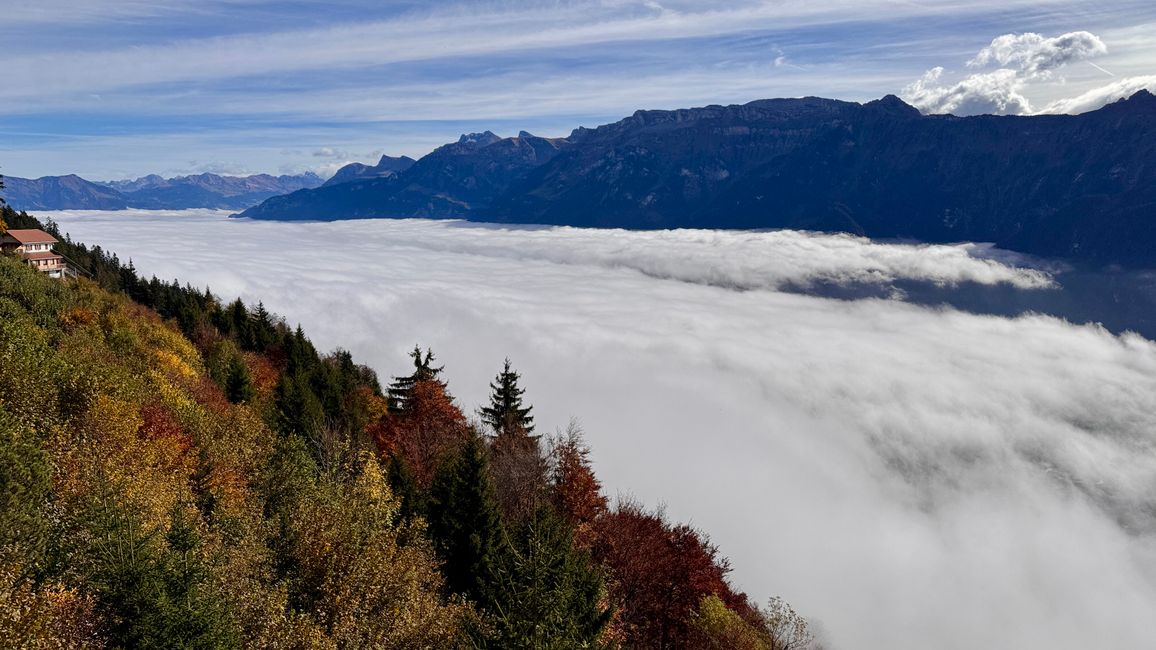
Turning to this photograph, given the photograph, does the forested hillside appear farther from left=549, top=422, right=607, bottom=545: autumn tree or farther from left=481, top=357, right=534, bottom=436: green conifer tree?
left=481, top=357, right=534, bottom=436: green conifer tree

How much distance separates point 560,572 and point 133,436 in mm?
26457

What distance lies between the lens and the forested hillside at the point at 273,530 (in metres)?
20.9

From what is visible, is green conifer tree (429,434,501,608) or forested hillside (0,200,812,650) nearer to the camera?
forested hillside (0,200,812,650)

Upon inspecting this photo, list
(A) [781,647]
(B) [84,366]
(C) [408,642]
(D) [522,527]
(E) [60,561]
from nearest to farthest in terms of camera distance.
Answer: (E) [60,561]
(C) [408,642]
(B) [84,366]
(D) [522,527]
(A) [781,647]

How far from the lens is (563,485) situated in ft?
169

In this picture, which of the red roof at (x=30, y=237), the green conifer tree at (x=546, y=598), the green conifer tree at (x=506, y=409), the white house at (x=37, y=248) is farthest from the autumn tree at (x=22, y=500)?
the red roof at (x=30, y=237)

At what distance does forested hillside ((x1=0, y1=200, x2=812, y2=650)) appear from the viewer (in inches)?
824

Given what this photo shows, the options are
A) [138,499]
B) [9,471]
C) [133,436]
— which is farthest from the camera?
[133,436]

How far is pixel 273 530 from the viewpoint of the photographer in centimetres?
3089

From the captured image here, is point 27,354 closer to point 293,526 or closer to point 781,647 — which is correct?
point 293,526

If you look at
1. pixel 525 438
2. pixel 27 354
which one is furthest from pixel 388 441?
pixel 27 354

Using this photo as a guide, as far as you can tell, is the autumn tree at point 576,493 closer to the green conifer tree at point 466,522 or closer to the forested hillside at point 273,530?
the forested hillside at point 273,530

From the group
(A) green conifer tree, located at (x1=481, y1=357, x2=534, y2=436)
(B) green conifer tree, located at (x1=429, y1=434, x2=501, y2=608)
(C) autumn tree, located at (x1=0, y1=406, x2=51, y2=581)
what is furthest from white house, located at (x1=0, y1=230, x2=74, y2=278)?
(B) green conifer tree, located at (x1=429, y1=434, x2=501, y2=608)

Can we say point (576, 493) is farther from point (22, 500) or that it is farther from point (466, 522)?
point (22, 500)
